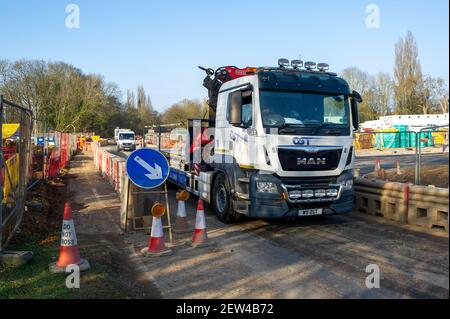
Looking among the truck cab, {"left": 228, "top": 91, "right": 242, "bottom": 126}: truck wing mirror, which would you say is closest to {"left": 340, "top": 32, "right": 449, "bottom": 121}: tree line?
the truck cab

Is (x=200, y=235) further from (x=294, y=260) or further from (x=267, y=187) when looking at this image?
(x=294, y=260)

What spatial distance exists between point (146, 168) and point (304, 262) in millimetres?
3191

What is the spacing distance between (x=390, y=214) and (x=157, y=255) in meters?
5.38

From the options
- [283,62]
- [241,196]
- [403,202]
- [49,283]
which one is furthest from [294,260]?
[283,62]

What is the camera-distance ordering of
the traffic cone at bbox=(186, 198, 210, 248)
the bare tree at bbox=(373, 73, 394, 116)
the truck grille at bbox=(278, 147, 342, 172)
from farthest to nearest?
the bare tree at bbox=(373, 73, 394, 116) → the truck grille at bbox=(278, 147, 342, 172) → the traffic cone at bbox=(186, 198, 210, 248)

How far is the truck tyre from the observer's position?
8.84 m

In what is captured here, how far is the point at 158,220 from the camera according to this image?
6875 mm

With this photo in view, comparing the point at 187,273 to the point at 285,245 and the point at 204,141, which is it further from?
the point at 204,141

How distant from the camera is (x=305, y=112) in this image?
8273mm

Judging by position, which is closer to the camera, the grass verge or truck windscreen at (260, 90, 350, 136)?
the grass verge

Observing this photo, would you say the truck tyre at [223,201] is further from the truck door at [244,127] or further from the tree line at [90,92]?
the tree line at [90,92]

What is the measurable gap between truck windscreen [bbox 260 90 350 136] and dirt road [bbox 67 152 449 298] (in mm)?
2003

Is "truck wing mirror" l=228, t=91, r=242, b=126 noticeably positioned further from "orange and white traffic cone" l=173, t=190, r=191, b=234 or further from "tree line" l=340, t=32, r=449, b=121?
"tree line" l=340, t=32, r=449, b=121

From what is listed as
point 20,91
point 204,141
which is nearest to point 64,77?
point 20,91
